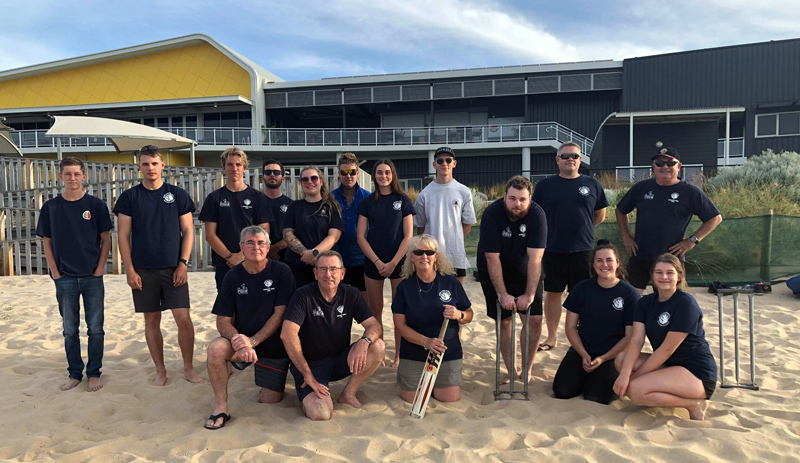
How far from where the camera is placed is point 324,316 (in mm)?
3547

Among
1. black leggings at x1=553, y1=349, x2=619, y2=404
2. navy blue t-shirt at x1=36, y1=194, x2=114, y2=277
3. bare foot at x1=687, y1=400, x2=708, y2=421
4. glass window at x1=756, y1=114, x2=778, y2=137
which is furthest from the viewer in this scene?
glass window at x1=756, y1=114, x2=778, y2=137

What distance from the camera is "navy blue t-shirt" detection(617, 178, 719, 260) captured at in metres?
4.38

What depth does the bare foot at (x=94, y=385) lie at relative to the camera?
391 centimetres

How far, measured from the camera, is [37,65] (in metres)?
26.5

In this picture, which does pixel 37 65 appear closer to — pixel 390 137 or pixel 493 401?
pixel 390 137

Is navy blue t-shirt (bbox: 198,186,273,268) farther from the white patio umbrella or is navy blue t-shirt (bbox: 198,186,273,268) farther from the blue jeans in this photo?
the white patio umbrella

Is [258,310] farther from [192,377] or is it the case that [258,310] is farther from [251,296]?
[192,377]

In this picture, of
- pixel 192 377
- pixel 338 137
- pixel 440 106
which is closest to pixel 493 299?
pixel 192 377

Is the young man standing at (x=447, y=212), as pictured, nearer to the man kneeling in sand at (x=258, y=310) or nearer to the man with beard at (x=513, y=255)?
the man with beard at (x=513, y=255)

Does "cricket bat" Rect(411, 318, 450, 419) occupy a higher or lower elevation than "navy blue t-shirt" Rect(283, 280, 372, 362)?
lower

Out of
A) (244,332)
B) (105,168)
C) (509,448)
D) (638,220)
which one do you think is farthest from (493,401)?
(105,168)

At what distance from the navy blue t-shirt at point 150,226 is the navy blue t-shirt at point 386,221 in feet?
4.94

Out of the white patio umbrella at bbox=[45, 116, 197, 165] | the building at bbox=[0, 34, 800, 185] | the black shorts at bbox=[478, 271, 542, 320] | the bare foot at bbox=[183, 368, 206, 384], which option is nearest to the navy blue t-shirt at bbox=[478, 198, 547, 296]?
the black shorts at bbox=[478, 271, 542, 320]

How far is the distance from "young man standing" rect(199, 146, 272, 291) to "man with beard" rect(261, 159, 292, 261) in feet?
0.63
